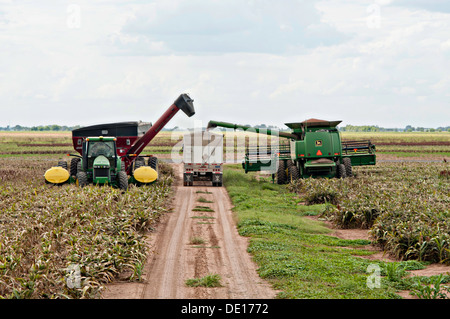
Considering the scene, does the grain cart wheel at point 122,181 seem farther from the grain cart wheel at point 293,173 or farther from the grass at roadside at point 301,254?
the grain cart wheel at point 293,173

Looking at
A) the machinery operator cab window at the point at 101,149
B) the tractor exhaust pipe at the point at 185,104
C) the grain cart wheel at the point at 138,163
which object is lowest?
the grain cart wheel at the point at 138,163

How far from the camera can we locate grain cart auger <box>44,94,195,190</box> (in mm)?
22797

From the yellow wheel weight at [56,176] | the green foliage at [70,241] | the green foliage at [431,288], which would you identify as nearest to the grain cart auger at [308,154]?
the yellow wheel weight at [56,176]

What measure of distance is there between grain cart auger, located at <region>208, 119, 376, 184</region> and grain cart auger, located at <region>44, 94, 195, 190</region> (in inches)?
207

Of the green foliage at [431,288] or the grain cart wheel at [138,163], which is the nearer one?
the green foliage at [431,288]

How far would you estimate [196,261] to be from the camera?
12211 millimetres

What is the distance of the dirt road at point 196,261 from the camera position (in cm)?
982

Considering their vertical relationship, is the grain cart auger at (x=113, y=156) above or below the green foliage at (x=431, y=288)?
above

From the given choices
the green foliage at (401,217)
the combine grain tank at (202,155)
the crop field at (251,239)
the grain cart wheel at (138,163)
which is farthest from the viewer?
the combine grain tank at (202,155)

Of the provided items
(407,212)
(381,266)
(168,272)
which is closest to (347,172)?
(407,212)

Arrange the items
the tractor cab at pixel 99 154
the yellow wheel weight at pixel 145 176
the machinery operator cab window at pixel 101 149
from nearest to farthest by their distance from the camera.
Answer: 1. the tractor cab at pixel 99 154
2. the machinery operator cab window at pixel 101 149
3. the yellow wheel weight at pixel 145 176

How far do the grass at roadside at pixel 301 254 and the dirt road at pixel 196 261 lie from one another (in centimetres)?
43

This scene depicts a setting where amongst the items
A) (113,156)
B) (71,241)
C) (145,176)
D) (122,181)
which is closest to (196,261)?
(71,241)
